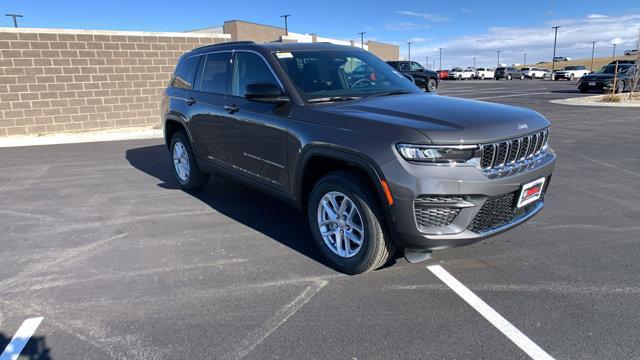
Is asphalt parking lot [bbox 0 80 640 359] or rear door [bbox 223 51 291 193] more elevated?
rear door [bbox 223 51 291 193]

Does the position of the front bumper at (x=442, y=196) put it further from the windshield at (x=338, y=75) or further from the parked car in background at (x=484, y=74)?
the parked car in background at (x=484, y=74)

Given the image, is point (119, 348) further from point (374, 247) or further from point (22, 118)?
point (22, 118)

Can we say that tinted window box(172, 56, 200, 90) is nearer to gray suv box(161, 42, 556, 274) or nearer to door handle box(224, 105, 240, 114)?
gray suv box(161, 42, 556, 274)

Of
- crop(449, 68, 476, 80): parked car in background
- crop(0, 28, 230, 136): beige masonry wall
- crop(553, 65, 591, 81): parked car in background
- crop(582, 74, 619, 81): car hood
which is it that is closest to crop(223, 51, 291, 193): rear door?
crop(0, 28, 230, 136): beige masonry wall

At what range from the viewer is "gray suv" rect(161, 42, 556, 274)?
9.96 ft

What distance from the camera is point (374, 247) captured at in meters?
3.37

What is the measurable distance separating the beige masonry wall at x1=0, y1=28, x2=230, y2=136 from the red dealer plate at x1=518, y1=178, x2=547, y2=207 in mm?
12048

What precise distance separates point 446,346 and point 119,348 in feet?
6.59

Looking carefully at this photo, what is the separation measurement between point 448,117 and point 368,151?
0.66 metres

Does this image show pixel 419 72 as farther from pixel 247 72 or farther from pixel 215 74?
pixel 247 72

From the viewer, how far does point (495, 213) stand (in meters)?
3.25

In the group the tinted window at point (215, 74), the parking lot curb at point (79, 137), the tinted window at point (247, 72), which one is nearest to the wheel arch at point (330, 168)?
the tinted window at point (247, 72)

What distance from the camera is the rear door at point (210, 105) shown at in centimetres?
497

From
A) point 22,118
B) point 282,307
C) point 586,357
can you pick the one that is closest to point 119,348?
point 282,307
